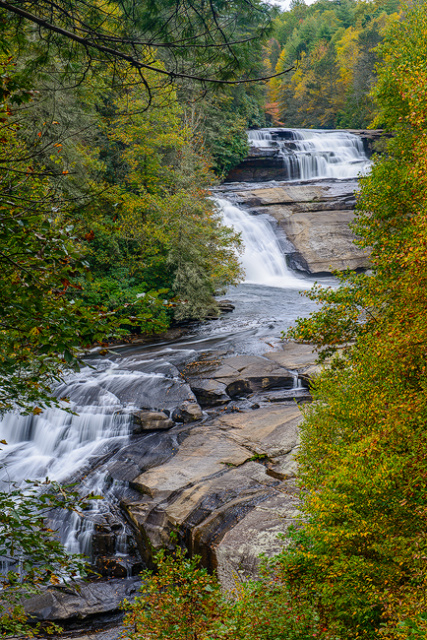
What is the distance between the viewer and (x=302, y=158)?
31422 mm

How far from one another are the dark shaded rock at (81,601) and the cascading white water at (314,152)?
90.2 ft

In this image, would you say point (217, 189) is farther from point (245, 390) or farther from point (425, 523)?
point (425, 523)

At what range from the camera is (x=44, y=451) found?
388 inches

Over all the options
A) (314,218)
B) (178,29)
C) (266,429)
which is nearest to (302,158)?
(314,218)

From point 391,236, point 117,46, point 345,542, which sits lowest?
point 345,542

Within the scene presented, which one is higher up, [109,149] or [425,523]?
[109,149]

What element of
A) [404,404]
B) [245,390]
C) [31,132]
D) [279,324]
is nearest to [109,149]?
[31,132]

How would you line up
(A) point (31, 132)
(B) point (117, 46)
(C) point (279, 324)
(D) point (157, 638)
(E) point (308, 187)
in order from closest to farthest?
(B) point (117, 46) < (D) point (157, 638) < (A) point (31, 132) < (C) point (279, 324) < (E) point (308, 187)

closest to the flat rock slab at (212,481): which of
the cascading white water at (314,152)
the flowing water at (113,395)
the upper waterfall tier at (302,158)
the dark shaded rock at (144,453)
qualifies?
the dark shaded rock at (144,453)

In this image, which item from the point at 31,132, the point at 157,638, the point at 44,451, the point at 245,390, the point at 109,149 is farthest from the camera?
the point at 109,149

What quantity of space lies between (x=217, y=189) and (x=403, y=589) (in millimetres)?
26479

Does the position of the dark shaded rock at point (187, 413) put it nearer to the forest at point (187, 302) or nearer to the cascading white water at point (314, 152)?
the forest at point (187, 302)

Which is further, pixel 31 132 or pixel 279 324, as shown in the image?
pixel 279 324

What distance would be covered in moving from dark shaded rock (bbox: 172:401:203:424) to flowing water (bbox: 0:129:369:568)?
0.87 ft
